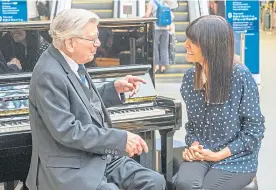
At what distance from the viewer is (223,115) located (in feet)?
9.43

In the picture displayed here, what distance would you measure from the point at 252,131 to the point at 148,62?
104cm

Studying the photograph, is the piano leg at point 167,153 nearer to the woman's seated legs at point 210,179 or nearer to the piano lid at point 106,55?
the piano lid at point 106,55

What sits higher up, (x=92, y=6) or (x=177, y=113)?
(x=92, y=6)

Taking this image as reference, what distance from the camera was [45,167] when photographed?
2449 millimetres

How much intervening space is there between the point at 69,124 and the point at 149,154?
1.37m

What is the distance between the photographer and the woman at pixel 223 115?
9.34 feet

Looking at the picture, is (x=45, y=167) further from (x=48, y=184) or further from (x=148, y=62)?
(x=148, y=62)

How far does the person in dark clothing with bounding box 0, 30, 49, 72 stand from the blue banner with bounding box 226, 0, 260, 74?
522 centimetres

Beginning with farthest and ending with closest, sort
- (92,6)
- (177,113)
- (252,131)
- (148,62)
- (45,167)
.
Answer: (92,6) < (148,62) < (177,113) < (252,131) < (45,167)

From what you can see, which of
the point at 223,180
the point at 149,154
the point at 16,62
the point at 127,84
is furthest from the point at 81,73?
the point at 149,154

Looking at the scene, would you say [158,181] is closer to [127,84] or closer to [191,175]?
[191,175]

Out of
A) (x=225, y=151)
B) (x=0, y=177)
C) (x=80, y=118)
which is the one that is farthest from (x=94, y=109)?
(x=0, y=177)

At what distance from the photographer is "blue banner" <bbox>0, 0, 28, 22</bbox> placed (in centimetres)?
601

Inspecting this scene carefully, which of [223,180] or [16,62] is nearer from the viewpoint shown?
[223,180]
